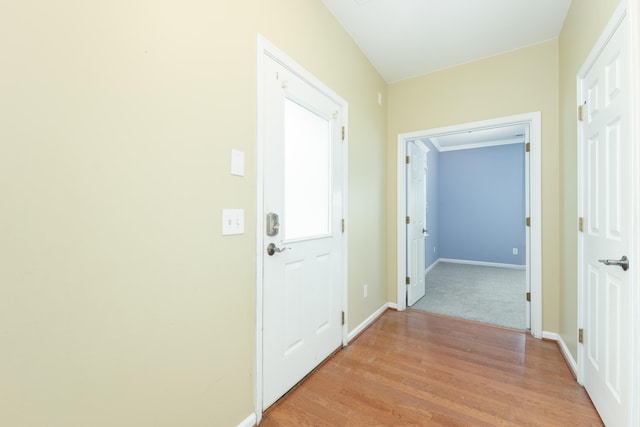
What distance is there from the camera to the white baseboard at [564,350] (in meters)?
1.96

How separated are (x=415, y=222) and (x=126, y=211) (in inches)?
128

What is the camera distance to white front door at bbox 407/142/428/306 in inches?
133

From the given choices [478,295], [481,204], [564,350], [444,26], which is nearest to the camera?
[564,350]

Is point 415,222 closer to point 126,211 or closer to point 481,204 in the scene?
point 126,211

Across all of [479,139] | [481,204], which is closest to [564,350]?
[481,204]

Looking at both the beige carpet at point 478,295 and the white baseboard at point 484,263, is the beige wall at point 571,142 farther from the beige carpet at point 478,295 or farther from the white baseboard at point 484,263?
the white baseboard at point 484,263

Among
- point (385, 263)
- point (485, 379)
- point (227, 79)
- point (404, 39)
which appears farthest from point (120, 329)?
point (404, 39)

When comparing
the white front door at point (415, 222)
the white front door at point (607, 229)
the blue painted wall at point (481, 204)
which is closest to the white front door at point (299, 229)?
the white front door at point (415, 222)

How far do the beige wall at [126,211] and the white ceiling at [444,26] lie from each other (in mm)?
1104

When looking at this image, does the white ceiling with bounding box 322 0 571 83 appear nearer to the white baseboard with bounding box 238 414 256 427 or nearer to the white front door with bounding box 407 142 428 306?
the white front door with bounding box 407 142 428 306

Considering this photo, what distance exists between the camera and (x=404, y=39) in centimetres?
255

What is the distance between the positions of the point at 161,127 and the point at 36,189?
451 millimetres

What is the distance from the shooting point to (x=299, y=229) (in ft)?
6.32

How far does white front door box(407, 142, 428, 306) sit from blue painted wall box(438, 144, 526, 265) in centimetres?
205
